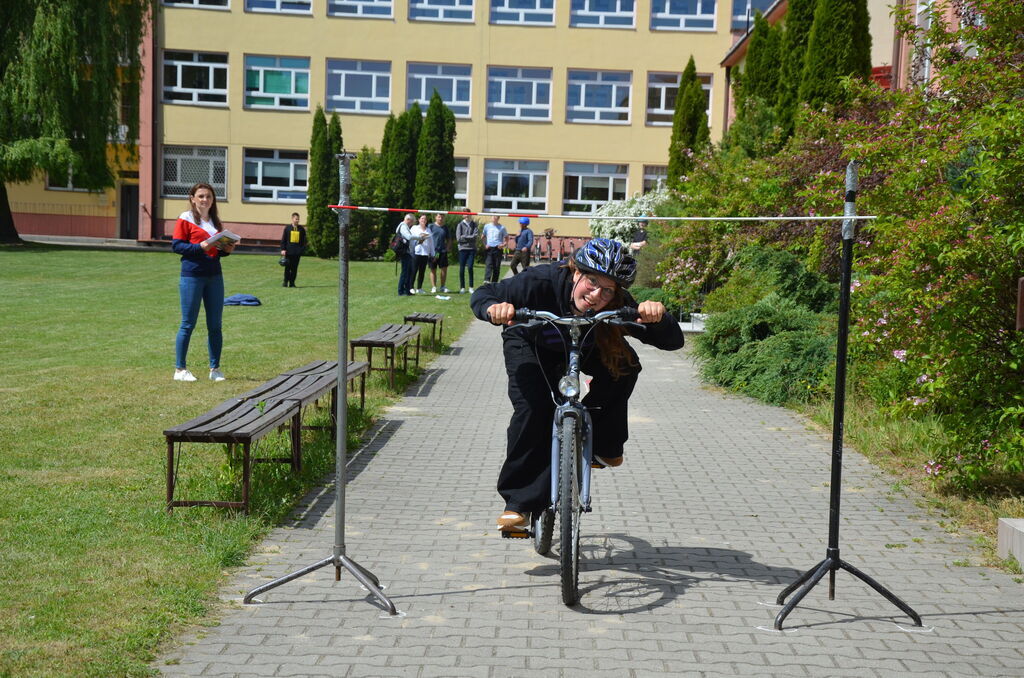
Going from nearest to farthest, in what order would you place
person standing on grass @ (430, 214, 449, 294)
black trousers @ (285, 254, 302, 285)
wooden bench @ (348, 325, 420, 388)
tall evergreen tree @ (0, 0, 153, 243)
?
wooden bench @ (348, 325, 420, 388), person standing on grass @ (430, 214, 449, 294), black trousers @ (285, 254, 302, 285), tall evergreen tree @ (0, 0, 153, 243)

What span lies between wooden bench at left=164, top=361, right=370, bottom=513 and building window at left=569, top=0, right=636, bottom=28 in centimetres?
3721

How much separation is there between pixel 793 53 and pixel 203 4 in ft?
95.9

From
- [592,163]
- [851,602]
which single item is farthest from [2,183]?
[851,602]

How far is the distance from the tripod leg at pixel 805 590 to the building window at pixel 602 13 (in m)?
41.1

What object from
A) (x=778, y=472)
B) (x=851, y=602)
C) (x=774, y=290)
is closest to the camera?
(x=851, y=602)

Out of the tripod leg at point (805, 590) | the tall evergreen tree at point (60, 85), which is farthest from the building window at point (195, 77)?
the tripod leg at point (805, 590)

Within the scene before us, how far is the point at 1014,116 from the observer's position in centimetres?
589

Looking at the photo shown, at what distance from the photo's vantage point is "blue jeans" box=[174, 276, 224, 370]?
1100 cm

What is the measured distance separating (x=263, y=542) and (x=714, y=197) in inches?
538

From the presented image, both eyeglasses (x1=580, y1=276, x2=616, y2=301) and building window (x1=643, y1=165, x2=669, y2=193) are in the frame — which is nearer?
eyeglasses (x1=580, y1=276, x2=616, y2=301)

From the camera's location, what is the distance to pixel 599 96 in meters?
44.4

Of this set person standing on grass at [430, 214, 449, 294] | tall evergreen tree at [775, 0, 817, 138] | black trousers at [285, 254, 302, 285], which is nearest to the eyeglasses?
tall evergreen tree at [775, 0, 817, 138]

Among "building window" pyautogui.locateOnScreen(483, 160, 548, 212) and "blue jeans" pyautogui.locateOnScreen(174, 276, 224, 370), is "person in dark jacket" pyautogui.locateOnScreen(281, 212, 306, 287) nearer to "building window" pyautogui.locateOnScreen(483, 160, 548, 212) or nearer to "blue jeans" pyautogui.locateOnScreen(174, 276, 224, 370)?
"blue jeans" pyautogui.locateOnScreen(174, 276, 224, 370)

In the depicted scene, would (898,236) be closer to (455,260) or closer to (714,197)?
(714,197)
